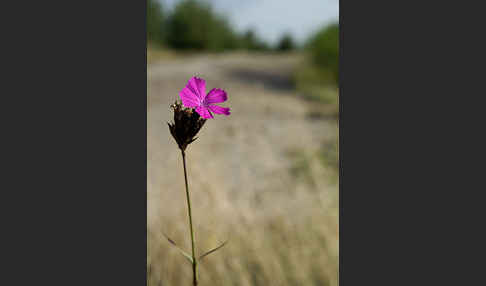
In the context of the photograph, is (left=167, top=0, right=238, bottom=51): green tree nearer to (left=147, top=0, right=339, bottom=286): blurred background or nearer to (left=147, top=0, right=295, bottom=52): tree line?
(left=147, top=0, right=295, bottom=52): tree line

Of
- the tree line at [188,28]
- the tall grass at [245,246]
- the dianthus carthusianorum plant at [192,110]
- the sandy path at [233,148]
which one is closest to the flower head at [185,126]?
the dianthus carthusianorum plant at [192,110]

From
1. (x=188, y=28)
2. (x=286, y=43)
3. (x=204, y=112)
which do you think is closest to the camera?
(x=204, y=112)

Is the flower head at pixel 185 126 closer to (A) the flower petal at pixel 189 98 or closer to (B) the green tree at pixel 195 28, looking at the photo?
(A) the flower petal at pixel 189 98

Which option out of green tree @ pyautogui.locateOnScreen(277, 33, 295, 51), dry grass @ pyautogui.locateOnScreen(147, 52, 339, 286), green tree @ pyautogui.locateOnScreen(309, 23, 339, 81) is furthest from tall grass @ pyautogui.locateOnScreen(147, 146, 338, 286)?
green tree @ pyautogui.locateOnScreen(277, 33, 295, 51)

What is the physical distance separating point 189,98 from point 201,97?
13 millimetres

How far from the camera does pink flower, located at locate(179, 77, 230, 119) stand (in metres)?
0.29

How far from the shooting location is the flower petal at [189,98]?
0.29 metres

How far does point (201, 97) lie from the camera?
30cm

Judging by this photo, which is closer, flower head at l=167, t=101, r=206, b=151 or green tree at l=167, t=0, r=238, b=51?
flower head at l=167, t=101, r=206, b=151

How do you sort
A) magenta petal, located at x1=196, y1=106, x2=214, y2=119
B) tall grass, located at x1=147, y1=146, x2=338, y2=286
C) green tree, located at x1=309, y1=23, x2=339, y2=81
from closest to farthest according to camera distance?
magenta petal, located at x1=196, y1=106, x2=214, y2=119
tall grass, located at x1=147, y1=146, x2=338, y2=286
green tree, located at x1=309, y1=23, x2=339, y2=81

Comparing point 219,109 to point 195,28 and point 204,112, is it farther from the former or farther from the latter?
point 195,28

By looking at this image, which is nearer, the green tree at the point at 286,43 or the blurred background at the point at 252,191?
the blurred background at the point at 252,191

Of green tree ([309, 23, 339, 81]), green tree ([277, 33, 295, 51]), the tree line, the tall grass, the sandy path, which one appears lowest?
the tall grass

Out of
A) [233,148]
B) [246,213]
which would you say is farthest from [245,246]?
[233,148]
